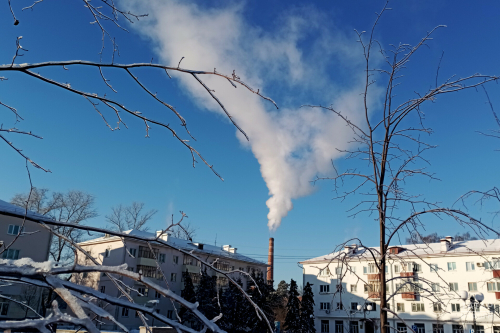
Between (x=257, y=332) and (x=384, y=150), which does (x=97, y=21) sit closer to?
(x=384, y=150)

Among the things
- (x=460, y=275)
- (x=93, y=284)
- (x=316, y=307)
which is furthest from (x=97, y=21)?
(x=316, y=307)

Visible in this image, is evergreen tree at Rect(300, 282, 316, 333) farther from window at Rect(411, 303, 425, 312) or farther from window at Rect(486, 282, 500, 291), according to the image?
window at Rect(486, 282, 500, 291)

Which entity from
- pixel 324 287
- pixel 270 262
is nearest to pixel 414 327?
pixel 324 287

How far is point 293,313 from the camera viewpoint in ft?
104

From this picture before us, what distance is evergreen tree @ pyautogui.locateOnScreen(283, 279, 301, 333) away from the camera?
102 ft

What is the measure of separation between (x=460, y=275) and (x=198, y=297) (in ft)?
80.2

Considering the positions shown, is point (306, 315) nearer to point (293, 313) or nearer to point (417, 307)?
point (293, 313)

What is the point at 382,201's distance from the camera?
4.74 metres

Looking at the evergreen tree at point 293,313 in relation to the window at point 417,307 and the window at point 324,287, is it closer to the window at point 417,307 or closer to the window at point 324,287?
the window at point 324,287

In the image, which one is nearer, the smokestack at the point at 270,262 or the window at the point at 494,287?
the window at the point at 494,287

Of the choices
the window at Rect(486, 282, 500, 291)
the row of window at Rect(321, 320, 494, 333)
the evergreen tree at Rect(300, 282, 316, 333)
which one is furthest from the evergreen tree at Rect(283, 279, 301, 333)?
the window at Rect(486, 282, 500, 291)

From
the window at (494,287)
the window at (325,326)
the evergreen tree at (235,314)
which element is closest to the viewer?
the evergreen tree at (235,314)

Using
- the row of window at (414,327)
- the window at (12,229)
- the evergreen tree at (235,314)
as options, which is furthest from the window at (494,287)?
the window at (12,229)

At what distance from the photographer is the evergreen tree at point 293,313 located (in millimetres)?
31219
